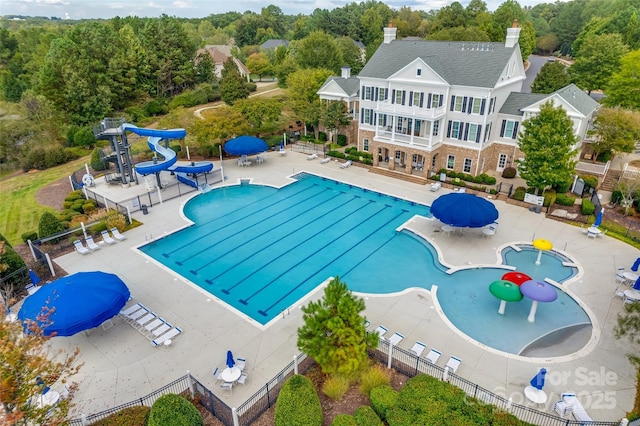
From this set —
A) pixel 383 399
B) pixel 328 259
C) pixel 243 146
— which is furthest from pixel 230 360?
pixel 243 146

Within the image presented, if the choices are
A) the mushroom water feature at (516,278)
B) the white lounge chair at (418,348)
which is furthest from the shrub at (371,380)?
the mushroom water feature at (516,278)

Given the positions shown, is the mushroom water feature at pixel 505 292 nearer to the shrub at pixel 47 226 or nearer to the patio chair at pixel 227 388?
the patio chair at pixel 227 388

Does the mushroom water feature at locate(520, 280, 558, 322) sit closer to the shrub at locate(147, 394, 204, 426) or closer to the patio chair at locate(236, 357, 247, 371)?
the patio chair at locate(236, 357, 247, 371)

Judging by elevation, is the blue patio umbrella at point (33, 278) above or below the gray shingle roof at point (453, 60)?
below

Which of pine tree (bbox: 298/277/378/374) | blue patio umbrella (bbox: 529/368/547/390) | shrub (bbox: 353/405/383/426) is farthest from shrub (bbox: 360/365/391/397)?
blue patio umbrella (bbox: 529/368/547/390)

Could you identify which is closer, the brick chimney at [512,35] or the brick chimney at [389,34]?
the brick chimney at [512,35]

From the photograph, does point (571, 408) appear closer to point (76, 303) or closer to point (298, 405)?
point (298, 405)

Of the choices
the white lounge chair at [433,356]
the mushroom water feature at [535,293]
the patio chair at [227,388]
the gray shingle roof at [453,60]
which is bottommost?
the patio chair at [227,388]
